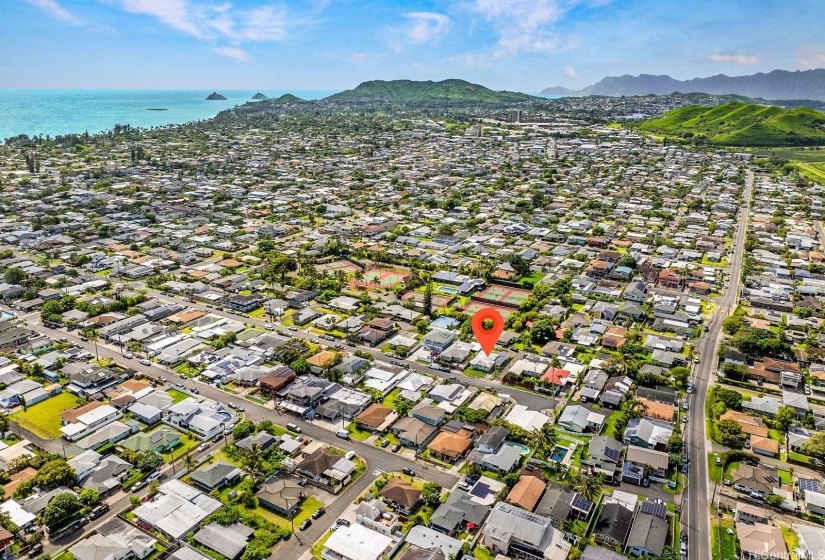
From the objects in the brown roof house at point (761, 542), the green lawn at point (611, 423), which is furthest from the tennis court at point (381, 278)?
the brown roof house at point (761, 542)

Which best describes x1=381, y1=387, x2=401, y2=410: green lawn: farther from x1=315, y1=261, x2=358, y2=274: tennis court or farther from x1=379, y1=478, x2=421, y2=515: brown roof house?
x1=315, y1=261, x2=358, y2=274: tennis court

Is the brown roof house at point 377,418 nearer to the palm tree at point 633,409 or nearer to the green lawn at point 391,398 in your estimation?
the green lawn at point 391,398

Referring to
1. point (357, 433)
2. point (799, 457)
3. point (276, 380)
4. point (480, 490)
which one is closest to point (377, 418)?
point (357, 433)

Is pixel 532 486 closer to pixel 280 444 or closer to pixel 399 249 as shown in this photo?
pixel 280 444

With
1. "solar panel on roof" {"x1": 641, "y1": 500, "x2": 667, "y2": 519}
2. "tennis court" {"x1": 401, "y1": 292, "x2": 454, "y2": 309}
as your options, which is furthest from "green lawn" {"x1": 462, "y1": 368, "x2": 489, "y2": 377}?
"solar panel on roof" {"x1": 641, "y1": 500, "x2": 667, "y2": 519}

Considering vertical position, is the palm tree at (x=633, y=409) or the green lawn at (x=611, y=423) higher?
the palm tree at (x=633, y=409)

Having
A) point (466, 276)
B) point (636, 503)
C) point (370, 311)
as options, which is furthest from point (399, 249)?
point (636, 503)

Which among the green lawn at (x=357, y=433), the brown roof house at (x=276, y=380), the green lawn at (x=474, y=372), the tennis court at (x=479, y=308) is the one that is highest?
the tennis court at (x=479, y=308)
